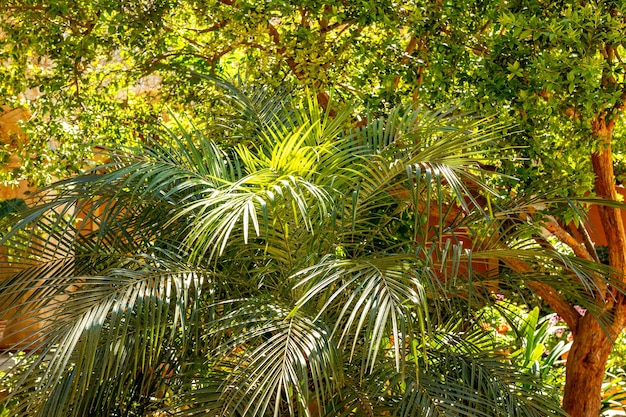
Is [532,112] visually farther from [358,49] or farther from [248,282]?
[248,282]

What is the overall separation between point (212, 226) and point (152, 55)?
9.40 ft

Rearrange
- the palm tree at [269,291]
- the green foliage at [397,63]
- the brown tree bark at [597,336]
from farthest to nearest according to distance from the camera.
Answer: the brown tree bark at [597,336]
the green foliage at [397,63]
the palm tree at [269,291]

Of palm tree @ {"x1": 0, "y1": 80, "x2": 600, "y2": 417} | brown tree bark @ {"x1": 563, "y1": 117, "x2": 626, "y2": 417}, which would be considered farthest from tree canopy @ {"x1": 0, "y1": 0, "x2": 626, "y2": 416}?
palm tree @ {"x1": 0, "y1": 80, "x2": 600, "y2": 417}

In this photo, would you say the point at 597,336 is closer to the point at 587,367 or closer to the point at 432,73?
the point at 587,367

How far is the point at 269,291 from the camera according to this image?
11.6ft

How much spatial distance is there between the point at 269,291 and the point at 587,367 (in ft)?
6.87

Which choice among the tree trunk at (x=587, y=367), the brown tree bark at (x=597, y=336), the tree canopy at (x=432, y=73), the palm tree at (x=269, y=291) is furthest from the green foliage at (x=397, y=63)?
the tree trunk at (x=587, y=367)

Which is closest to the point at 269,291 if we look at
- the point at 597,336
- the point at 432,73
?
the point at 432,73

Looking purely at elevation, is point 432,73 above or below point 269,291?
above

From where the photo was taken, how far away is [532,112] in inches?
158

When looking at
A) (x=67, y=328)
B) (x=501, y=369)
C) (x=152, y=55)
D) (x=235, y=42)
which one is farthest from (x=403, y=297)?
(x=152, y=55)

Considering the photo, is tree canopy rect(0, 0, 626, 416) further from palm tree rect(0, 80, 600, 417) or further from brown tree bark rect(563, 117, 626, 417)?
palm tree rect(0, 80, 600, 417)

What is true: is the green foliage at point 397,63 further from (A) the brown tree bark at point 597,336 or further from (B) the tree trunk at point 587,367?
(B) the tree trunk at point 587,367

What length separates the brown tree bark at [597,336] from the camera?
446 cm
